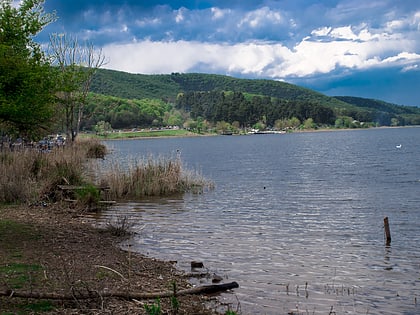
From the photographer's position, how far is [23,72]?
12.0 meters

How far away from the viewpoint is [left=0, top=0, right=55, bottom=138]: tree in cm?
1190

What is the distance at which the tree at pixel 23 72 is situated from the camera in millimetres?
11898

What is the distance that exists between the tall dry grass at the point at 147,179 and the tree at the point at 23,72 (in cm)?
1169

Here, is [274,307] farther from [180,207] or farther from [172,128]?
[172,128]

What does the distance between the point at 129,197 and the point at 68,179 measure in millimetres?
4164

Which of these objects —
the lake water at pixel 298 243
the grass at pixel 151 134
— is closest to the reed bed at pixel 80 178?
the lake water at pixel 298 243

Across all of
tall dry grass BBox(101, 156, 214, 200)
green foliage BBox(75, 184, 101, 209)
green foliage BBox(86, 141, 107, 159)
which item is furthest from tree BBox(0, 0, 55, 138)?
green foliage BBox(86, 141, 107, 159)

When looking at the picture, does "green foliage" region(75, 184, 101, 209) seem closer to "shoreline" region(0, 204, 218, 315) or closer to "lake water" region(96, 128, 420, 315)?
"lake water" region(96, 128, 420, 315)

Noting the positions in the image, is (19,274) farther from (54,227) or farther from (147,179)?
(147,179)

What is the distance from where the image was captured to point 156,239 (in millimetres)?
15984

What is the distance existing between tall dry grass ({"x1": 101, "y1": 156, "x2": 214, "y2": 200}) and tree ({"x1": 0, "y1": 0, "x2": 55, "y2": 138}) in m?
11.7

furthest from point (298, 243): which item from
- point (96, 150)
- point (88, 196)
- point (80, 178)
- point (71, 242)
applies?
point (96, 150)

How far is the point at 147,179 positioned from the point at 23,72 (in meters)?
14.9

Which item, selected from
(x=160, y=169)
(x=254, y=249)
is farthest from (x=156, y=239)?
(x=160, y=169)
